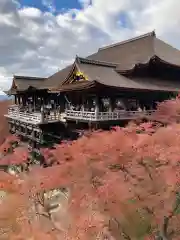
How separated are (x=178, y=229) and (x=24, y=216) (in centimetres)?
525

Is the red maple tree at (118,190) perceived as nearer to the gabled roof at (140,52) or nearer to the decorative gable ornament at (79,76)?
the decorative gable ornament at (79,76)

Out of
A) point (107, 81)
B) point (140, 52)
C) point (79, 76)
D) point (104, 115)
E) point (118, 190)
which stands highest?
point (140, 52)

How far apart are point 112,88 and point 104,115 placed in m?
1.45

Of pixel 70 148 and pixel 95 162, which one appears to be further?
pixel 70 148

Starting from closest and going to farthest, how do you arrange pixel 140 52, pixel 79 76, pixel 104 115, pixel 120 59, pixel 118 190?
pixel 118 190
pixel 104 115
pixel 79 76
pixel 140 52
pixel 120 59

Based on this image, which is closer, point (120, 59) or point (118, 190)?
point (118, 190)

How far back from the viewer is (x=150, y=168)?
8008 millimetres

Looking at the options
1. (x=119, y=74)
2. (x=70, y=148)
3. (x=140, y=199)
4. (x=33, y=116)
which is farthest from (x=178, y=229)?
(x=33, y=116)

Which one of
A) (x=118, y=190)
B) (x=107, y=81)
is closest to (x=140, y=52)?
(x=107, y=81)

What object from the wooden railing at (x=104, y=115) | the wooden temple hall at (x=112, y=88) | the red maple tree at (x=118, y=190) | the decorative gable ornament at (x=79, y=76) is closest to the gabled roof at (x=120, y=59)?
the wooden temple hall at (x=112, y=88)

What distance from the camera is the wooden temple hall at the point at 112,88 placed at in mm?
13547

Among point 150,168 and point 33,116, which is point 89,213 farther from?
point 33,116

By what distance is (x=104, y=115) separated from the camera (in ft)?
42.9

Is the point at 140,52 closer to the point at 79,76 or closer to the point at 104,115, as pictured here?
the point at 79,76
